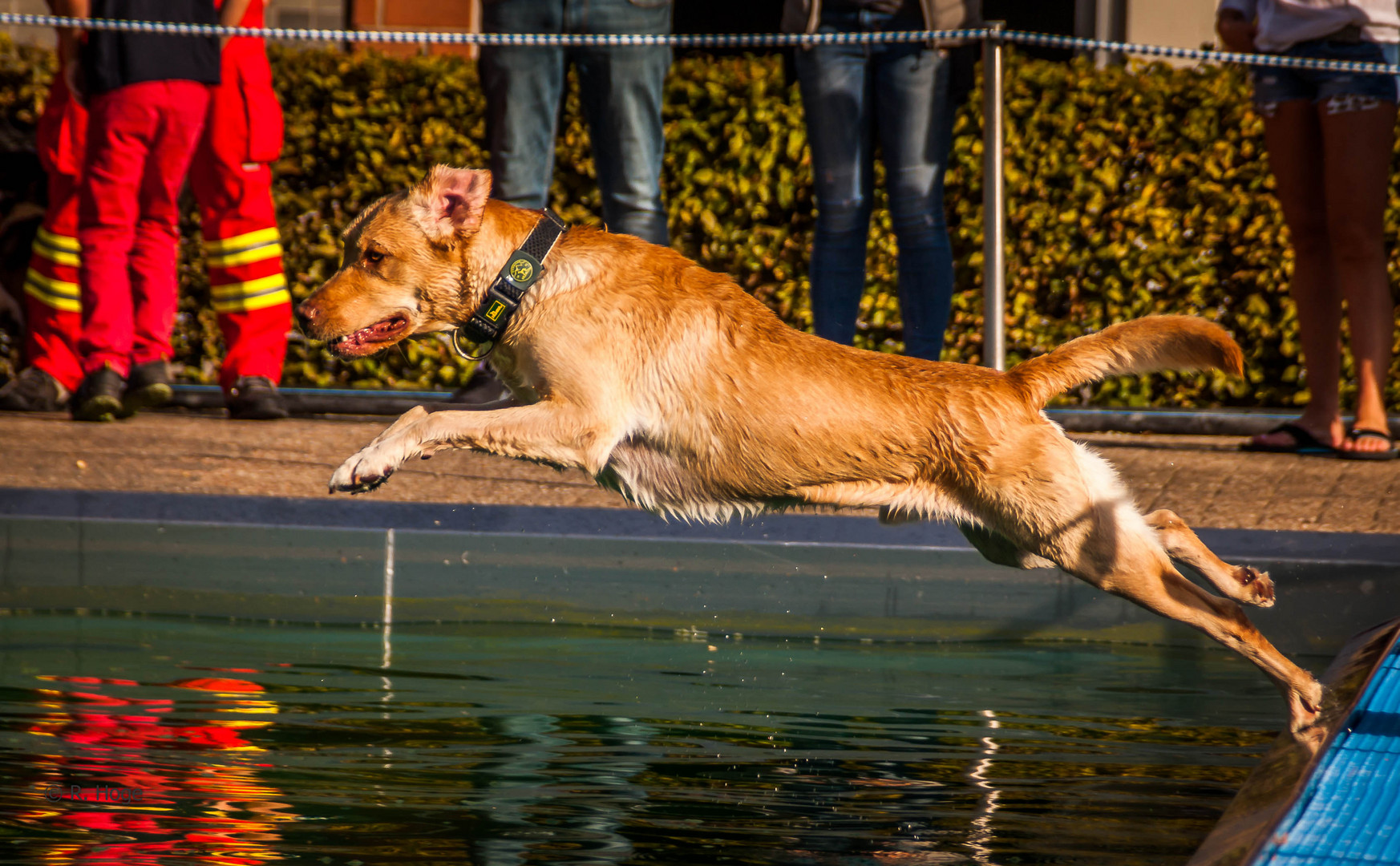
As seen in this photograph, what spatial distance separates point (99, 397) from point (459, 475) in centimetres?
182

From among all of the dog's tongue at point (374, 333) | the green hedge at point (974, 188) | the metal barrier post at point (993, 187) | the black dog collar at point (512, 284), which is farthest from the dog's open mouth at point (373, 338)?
the green hedge at point (974, 188)

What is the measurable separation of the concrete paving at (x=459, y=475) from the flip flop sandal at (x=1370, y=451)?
0.32ft

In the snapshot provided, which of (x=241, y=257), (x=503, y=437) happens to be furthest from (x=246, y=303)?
(x=503, y=437)

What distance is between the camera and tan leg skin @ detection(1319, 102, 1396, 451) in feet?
18.6

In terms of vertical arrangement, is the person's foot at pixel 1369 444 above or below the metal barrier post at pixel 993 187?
below

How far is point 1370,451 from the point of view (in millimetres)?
5812

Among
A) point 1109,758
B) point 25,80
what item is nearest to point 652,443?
point 1109,758

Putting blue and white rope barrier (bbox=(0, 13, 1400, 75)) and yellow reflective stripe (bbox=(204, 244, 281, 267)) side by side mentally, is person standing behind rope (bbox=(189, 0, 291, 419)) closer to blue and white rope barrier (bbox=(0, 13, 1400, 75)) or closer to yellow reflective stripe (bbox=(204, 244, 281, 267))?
yellow reflective stripe (bbox=(204, 244, 281, 267))

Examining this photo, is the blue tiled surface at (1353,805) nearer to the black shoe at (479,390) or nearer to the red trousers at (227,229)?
the black shoe at (479,390)

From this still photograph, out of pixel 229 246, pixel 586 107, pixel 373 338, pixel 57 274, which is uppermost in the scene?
pixel 586 107

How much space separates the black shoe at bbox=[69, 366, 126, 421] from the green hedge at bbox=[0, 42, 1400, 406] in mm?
1560

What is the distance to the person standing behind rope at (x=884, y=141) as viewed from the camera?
569 cm

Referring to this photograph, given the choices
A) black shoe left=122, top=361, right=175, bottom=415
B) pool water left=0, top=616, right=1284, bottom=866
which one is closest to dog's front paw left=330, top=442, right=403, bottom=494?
pool water left=0, top=616, right=1284, bottom=866

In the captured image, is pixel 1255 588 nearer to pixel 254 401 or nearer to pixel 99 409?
pixel 254 401
